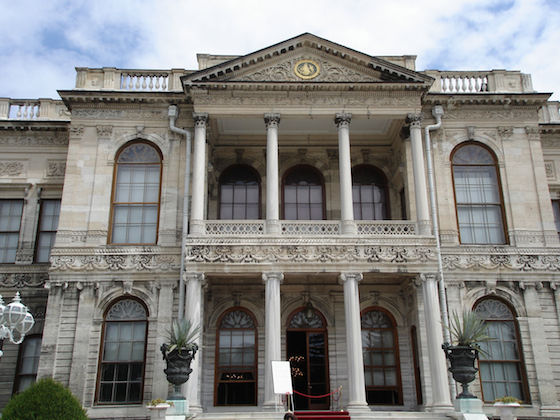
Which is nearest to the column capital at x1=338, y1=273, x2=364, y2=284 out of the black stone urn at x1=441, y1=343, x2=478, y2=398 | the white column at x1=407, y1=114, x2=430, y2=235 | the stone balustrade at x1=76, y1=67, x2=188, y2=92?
the white column at x1=407, y1=114, x2=430, y2=235

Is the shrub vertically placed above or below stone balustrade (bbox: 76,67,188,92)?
below

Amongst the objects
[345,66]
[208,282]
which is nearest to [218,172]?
[208,282]

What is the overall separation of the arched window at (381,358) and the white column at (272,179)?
4886mm

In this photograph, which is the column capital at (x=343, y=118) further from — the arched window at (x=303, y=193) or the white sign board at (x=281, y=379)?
the white sign board at (x=281, y=379)

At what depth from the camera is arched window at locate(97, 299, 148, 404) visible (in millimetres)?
18906

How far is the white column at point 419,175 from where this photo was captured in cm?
1983

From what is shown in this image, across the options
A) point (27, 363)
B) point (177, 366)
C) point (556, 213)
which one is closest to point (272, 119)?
point (177, 366)

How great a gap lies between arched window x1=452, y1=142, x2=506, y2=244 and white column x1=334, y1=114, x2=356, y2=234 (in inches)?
162

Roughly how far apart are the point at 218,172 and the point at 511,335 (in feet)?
39.0

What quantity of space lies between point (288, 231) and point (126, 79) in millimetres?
8369

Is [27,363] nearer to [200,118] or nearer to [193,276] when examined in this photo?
[193,276]

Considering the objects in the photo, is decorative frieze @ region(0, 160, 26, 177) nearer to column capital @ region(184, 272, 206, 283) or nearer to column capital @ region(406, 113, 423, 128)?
column capital @ region(184, 272, 206, 283)

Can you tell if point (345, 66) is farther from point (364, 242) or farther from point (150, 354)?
point (150, 354)

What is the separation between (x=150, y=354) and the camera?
19062 millimetres
